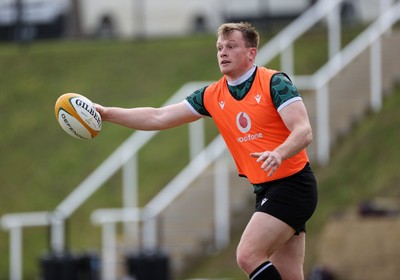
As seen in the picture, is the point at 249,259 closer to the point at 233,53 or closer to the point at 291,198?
the point at 291,198

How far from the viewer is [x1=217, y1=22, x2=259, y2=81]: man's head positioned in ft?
29.6

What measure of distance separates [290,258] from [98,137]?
1404 centimetres

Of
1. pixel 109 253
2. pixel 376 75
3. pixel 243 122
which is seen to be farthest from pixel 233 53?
pixel 376 75

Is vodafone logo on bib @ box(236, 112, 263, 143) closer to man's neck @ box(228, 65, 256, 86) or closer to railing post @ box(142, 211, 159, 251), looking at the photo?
man's neck @ box(228, 65, 256, 86)

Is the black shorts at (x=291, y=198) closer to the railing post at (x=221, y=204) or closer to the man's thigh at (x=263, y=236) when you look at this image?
the man's thigh at (x=263, y=236)

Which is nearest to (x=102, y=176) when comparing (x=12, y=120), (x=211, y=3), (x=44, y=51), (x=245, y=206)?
(x=245, y=206)

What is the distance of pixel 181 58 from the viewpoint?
25094 mm

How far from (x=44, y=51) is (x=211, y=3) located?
13.7 ft

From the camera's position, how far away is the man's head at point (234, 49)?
9.02 m

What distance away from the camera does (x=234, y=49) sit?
29.6 feet

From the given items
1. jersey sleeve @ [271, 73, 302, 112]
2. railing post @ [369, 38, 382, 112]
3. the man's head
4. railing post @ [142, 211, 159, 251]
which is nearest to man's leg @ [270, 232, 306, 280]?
jersey sleeve @ [271, 73, 302, 112]

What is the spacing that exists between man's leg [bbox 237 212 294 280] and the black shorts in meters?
0.07

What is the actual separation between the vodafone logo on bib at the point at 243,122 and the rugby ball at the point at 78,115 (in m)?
1.06

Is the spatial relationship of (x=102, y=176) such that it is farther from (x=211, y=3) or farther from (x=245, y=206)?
(x=211, y=3)
